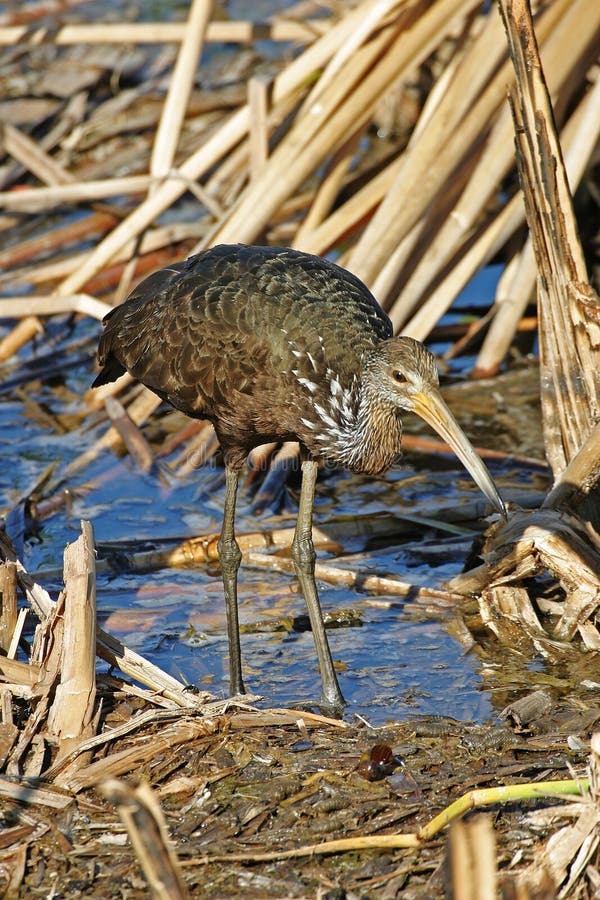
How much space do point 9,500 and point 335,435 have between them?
98.1 inches

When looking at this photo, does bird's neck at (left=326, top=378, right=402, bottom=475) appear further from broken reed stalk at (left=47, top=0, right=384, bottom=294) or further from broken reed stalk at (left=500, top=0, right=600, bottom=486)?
broken reed stalk at (left=47, top=0, right=384, bottom=294)

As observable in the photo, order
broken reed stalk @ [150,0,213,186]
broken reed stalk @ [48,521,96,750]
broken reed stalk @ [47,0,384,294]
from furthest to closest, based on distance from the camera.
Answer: broken reed stalk @ [150,0,213,186], broken reed stalk @ [47,0,384,294], broken reed stalk @ [48,521,96,750]

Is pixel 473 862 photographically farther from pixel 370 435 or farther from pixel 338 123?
pixel 338 123

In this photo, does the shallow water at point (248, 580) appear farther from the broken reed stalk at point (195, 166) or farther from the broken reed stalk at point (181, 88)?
the broken reed stalk at point (181, 88)

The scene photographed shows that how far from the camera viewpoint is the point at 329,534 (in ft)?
20.3

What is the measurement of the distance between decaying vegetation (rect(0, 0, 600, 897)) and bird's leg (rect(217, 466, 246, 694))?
436 mm

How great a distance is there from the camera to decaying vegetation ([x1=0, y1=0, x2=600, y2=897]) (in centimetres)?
364

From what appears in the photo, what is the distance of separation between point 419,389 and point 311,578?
1038 mm

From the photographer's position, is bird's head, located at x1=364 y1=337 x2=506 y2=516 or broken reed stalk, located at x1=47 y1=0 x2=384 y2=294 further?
broken reed stalk, located at x1=47 y1=0 x2=384 y2=294

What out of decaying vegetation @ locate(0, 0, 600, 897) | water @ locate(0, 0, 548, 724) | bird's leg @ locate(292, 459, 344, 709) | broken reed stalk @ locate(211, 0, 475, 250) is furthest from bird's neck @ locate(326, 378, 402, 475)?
broken reed stalk @ locate(211, 0, 475, 250)

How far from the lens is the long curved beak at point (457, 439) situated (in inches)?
174

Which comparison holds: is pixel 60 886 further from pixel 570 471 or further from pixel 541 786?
pixel 570 471

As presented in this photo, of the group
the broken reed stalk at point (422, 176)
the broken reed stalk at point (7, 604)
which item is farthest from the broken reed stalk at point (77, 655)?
the broken reed stalk at point (422, 176)

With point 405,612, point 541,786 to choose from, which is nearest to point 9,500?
point 405,612
